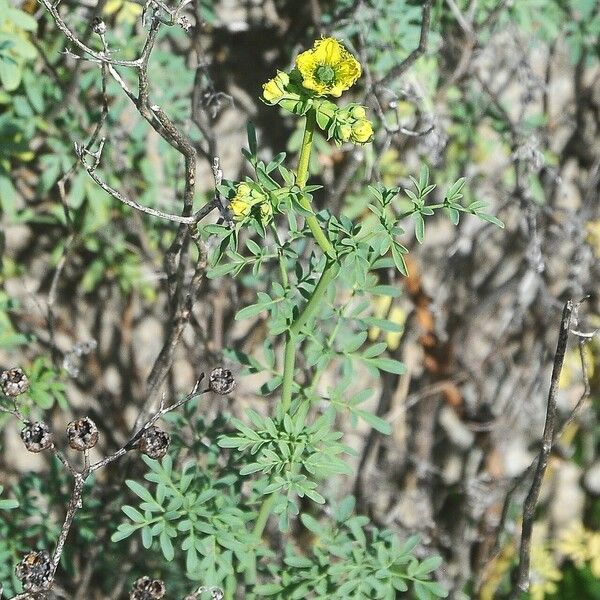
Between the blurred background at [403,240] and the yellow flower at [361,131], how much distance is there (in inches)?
18.9

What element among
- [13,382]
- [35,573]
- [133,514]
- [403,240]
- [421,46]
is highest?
[403,240]

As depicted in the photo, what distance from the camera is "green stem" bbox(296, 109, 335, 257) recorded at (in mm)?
1192

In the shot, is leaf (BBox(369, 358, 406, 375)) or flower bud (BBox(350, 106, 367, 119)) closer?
flower bud (BBox(350, 106, 367, 119))

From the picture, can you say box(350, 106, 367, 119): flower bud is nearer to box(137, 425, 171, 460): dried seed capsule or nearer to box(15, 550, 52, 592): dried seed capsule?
box(137, 425, 171, 460): dried seed capsule

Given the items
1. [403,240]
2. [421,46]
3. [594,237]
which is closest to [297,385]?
[421,46]

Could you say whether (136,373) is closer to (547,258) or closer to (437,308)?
(437,308)

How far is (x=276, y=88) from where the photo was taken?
3.83 feet

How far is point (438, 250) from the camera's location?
2.60 m

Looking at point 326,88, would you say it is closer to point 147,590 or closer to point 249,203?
point 249,203

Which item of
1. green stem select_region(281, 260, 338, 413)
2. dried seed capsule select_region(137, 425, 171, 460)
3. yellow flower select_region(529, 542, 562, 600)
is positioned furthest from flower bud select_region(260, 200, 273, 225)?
yellow flower select_region(529, 542, 562, 600)

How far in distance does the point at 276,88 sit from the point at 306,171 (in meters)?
0.13

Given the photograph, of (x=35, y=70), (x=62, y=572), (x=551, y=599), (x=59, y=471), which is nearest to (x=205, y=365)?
(x=59, y=471)

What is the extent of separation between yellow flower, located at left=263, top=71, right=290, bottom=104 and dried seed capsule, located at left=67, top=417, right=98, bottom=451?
20.8 inches

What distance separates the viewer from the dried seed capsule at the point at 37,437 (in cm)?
126
